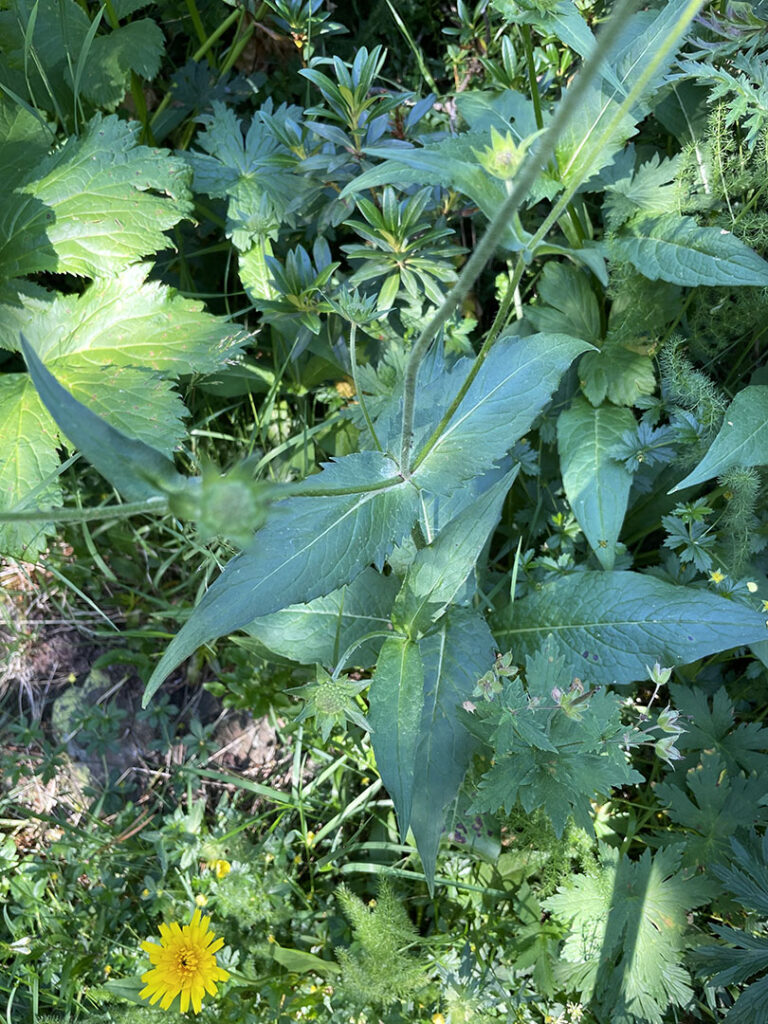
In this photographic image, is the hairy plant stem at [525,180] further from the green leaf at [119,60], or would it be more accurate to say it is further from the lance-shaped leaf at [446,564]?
the green leaf at [119,60]

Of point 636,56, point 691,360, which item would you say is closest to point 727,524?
point 691,360

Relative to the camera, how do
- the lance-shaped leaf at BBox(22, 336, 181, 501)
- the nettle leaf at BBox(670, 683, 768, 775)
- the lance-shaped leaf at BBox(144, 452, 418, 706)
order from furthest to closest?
1. the nettle leaf at BBox(670, 683, 768, 775)
2. the lance-shaped leaf at BBox(144, 452, 418, 706)
3. the lance-shaped leaf at BBox(22, 336, 181, 501)

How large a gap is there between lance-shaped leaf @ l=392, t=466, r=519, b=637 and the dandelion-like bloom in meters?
0.95

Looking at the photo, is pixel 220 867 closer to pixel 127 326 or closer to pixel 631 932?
pixel 631 932

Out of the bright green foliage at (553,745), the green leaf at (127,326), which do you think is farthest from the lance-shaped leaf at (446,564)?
the green leaf at (127,326)

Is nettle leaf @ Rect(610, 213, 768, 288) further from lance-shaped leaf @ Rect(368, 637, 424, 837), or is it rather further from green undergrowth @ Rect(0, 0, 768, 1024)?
lance-shaped leaf @ Rect(368, 637, 424, 837)

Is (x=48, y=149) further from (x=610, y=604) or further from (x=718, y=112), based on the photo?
(x=610, y=604)

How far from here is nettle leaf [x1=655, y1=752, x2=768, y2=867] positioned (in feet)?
6.03

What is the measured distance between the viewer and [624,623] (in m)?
1.78

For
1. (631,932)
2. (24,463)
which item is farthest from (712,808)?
(24,463)

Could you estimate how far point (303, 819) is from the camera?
2.08 meters

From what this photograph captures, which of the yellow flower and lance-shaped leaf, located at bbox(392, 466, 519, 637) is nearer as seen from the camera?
lance-shaped leaf, located at bbox(392, 466, 519, 637)

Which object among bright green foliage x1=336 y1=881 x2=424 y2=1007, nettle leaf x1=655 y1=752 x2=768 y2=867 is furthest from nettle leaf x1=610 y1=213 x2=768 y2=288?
bright green foliage x1=336 y1=881 x2=424 y2=1007

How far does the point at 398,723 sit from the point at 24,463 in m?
1.17
